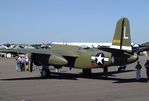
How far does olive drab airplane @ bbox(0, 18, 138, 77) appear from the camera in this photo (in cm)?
2256

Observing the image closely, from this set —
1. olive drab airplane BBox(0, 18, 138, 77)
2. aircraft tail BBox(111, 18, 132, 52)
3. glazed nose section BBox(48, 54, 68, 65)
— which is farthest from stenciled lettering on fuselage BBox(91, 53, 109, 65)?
glazed nose section BBox(48, 54, 68, 65)

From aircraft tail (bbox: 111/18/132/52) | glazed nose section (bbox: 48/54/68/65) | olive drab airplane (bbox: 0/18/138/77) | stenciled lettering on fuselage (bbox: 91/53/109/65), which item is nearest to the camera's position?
olive drab airplane (bbox: 0/18/138/77)

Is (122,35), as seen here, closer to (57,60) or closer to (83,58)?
(83,58)

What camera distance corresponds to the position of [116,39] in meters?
24.2

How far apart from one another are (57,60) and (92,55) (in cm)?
248

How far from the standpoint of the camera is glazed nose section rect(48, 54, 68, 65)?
78.6ft

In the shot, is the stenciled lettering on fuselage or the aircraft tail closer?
the stenciled lettering on fuselage

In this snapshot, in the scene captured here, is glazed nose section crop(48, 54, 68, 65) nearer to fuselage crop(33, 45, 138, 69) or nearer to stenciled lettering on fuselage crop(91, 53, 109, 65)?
fuselage crop(33, 45, 138, 69)

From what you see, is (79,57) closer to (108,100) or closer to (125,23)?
(125,23)

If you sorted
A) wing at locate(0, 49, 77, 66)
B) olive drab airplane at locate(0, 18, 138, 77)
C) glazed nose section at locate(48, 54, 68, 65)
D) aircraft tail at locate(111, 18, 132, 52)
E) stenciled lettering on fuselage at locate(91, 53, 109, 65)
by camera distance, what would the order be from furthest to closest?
wing at locate(0, 49, 77, 66) < glazed nose section at locate(48, 54, 68, 65) < aircraft tail at locate(111, 18, 132, 52) < stenciled lettering on fuselage at locate(91, 53, 109, 65) < olive drab airplane at locate(0, 18, 138, 77)

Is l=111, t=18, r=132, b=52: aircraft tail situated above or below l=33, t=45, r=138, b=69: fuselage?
above

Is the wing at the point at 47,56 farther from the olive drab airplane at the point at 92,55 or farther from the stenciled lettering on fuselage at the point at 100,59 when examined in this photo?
the stenciled lettering on fuselage at the point at 100,59

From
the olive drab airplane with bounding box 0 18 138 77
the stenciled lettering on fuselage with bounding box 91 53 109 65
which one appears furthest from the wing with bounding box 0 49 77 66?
the stenciled lettering on fuselage with bounding box 91 53 109 65

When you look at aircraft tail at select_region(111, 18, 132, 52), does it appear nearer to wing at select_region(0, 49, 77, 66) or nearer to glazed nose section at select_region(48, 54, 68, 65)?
wing at select_region(0, 49, 77, 66)
